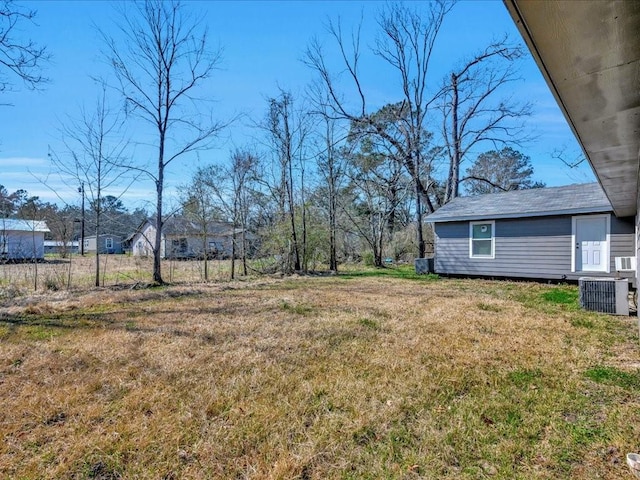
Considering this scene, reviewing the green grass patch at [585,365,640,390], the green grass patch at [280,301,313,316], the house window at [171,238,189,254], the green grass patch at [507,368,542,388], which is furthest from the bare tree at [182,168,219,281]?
the green grass patch at [585,365,640,390]

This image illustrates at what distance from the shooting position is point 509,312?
532 cm

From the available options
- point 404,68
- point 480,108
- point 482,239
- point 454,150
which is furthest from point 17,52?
point 480,108

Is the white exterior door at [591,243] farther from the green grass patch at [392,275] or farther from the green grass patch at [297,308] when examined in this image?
the green grass patch at [297,308]

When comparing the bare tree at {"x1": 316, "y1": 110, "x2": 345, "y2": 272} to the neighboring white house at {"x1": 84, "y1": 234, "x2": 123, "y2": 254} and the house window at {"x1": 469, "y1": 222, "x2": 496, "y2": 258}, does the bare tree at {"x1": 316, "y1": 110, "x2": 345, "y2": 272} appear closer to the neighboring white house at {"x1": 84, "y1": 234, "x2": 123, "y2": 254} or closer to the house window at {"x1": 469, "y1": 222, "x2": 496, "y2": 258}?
the house window at {"x1": 469, "y1": 222, "x2": 496, "y2": 258}

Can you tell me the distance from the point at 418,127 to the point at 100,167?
12.3m

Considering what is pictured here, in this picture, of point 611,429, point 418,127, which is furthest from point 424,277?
point 611,429

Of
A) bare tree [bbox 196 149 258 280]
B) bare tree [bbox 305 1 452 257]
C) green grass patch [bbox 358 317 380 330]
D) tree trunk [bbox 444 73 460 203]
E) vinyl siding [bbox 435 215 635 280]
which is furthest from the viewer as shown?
tree trunk [bbox 444 73 460 203]

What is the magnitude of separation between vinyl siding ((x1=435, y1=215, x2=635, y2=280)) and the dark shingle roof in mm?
289

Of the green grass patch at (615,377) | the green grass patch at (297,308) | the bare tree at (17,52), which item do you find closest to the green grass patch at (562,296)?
the green grass patch at (615,377)

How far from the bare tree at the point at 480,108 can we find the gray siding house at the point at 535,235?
210 inches

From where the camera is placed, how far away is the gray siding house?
7.99m

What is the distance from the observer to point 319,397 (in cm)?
246

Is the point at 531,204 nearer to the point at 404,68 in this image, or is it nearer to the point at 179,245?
the point at 404,68

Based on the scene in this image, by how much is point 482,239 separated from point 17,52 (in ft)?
35.7
